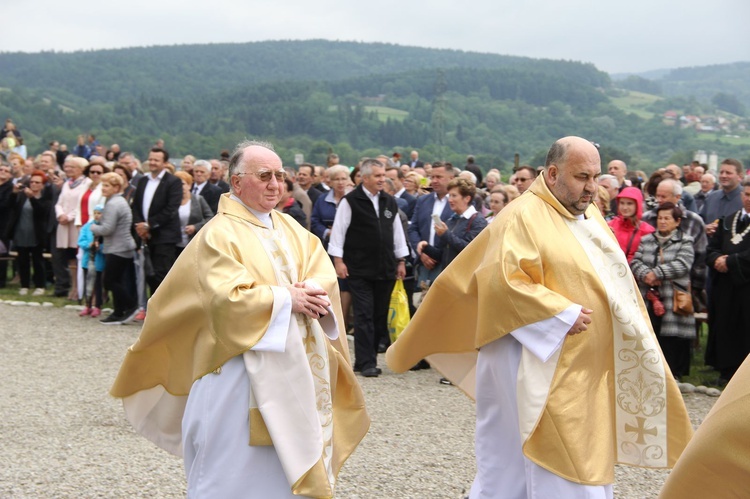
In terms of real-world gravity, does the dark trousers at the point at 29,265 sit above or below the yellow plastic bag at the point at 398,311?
below

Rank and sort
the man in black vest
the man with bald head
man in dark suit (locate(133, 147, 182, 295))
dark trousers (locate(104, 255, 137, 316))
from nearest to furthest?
the man in black vest < man in dark suit (locate(133, 147, 182, 295)) < dark trousers (locate(104, 255, 137, 316)) < the man with bald head

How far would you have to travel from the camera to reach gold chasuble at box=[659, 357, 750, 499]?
7.57ft

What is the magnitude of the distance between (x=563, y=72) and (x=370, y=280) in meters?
94.6

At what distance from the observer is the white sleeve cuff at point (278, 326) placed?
4906mm

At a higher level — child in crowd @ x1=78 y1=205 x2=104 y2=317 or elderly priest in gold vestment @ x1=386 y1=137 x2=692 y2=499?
elderly priest in gold vestment @ x1=386 y1=137 x2=692 y2=499

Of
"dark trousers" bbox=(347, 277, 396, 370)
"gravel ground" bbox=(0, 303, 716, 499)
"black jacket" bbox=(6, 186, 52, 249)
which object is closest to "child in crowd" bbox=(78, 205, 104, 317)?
"black jacket" bbox=(6, 186, 52, 249)

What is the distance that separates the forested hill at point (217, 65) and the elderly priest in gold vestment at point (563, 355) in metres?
94.2

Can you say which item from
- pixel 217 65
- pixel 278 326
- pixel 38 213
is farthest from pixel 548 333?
pixel 217 65

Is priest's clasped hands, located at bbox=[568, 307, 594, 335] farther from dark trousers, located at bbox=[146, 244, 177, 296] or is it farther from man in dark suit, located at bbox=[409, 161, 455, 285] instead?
dark trousers, located at bbox=[146, 244, 177, 296]

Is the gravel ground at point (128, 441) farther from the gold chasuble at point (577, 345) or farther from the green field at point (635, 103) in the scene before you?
the green field at point (635, 103)

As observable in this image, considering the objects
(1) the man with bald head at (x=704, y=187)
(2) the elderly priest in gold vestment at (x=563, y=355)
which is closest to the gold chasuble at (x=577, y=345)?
(2) the elderly priest in gold vestment at (x=563, y=355)

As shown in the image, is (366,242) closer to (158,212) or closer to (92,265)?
(158,212)

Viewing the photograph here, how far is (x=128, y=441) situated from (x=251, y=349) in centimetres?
315

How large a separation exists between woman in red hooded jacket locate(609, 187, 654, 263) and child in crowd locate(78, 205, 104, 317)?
6.45 m
